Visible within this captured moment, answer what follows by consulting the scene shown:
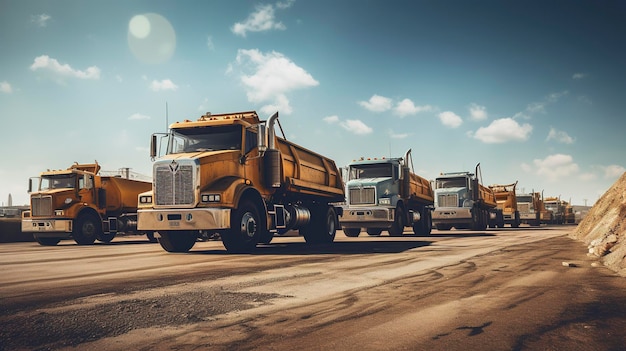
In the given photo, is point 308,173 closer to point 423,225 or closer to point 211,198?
point 211,198

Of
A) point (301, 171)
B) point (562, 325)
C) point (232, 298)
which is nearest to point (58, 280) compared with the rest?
point (232, 298)

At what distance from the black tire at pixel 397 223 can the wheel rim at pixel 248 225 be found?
857 centimetres

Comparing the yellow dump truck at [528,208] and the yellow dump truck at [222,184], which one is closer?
the yellow dump truck at [222,184]

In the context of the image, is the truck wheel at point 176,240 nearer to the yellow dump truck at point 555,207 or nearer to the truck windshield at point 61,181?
the truck windshield at point 61,181

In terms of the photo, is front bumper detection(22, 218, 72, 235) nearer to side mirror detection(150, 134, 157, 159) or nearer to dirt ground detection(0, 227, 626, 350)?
side mirror detection(150, 134, 157, 159)

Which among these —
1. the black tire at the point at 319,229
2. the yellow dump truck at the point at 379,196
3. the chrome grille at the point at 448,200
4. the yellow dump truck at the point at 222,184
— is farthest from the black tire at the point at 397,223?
the chrome grille at the point at 448,200

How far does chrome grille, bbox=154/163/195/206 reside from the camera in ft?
36.4

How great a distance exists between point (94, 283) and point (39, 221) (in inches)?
549

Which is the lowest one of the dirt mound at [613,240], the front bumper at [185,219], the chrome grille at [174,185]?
the dirt mound at [613,240]

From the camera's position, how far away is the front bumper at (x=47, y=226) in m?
18.1

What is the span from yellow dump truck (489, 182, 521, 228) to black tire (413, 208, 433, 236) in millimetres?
15682

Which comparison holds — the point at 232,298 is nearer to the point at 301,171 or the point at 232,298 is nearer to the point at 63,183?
the point at 301,171

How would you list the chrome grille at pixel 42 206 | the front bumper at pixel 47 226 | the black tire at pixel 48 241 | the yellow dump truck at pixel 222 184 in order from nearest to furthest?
the yellow dump truck at pixel 222 184, the front bumper at pixel 47 226, the chrome grille at pixel 42 206, the black tire at pixel 48 241

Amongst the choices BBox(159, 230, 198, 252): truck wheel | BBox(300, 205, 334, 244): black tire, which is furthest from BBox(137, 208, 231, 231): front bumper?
BBox(300, 205, 334, 244): black tire
